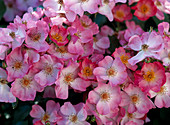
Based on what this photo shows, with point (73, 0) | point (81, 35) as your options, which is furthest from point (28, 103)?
point (73, 0)

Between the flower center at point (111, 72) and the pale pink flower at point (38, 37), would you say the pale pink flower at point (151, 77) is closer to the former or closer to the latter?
the flower center at point (111, 72)

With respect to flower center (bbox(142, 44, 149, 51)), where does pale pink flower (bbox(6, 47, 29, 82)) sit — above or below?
above

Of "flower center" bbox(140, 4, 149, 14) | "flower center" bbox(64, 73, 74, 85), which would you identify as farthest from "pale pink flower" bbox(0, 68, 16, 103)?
"flower center" bbox(140, 4, 149, 14)

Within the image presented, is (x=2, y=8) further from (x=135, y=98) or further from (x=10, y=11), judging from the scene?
(x=135, y=98)

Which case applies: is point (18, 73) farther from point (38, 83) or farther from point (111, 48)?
point (111, 48)

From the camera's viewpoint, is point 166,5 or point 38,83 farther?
point 166,5

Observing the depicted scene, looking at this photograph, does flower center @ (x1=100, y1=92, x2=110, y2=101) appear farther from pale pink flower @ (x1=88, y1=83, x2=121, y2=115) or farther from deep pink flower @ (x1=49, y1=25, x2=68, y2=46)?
deep pink flower @ (x1=49, y1=25, x2=68, y2=46)

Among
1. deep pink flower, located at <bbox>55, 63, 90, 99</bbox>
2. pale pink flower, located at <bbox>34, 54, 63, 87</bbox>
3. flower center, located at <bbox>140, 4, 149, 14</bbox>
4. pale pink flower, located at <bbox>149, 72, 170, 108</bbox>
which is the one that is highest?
flower center, located at <bbox>140, 4, 149, 14</bbox>
